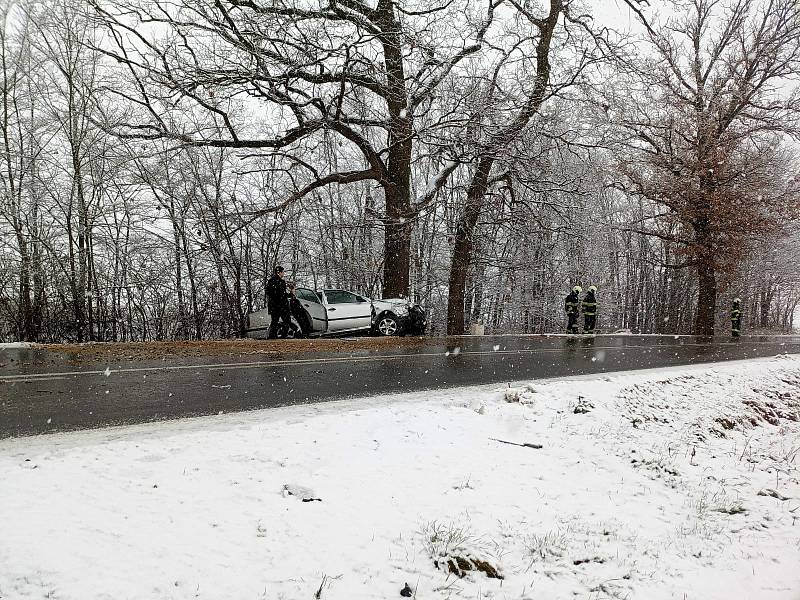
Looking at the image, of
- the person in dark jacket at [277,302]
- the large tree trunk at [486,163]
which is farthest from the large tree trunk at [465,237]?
the person in dark jacket at [277,302]

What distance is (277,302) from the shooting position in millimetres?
14727

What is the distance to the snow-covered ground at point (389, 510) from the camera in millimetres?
3520

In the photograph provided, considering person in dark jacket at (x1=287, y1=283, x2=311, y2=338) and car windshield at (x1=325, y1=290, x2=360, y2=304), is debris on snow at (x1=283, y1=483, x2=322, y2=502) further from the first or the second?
car windshield at (x1=325, y1=290, x2=360, y2=304)

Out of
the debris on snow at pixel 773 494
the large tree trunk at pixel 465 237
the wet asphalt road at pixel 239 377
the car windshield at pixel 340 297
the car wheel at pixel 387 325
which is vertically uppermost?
the large tree trunk at pixel 465 237

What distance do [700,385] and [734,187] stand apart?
17878 millimetres

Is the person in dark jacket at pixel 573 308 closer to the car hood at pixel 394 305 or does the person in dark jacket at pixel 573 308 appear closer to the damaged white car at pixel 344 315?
the damaged white car at pixel 344 315

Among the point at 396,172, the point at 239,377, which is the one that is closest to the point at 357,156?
the point at 396,172

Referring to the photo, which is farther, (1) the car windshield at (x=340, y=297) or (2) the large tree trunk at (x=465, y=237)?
(2) the large tree trunk at (x=465, y=237)

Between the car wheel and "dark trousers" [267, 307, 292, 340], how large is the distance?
2.70 metres

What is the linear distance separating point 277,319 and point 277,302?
542mm

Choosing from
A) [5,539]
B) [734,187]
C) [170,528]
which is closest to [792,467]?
[170,528]

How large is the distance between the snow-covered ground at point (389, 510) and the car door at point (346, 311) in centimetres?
848

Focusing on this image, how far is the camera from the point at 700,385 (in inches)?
427

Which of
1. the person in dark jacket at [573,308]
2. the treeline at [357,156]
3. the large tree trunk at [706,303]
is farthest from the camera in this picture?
the large tree trunk at [706,303]
